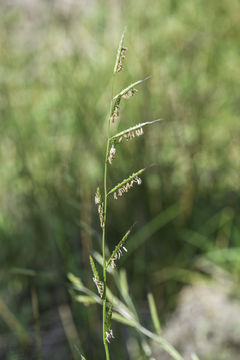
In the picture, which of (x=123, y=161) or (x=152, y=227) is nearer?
(x=152, y=227)

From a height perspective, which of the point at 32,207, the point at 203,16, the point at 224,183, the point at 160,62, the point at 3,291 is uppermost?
the point at 203,16

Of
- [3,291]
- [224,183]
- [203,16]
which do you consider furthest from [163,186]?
[203,16]

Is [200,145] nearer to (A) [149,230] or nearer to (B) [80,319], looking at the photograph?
(A) [149,230]

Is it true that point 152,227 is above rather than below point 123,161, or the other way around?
below

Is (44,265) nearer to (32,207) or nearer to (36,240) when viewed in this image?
(36,240)

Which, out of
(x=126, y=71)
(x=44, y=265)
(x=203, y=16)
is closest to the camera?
(x=44, y=265)

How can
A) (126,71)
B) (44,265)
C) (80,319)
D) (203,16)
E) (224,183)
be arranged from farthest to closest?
(203,16) → (126,71) → (224,183) → (44,265) → (80,319)

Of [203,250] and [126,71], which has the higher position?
[126,71]

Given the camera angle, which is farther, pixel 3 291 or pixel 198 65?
pixel 198 65
